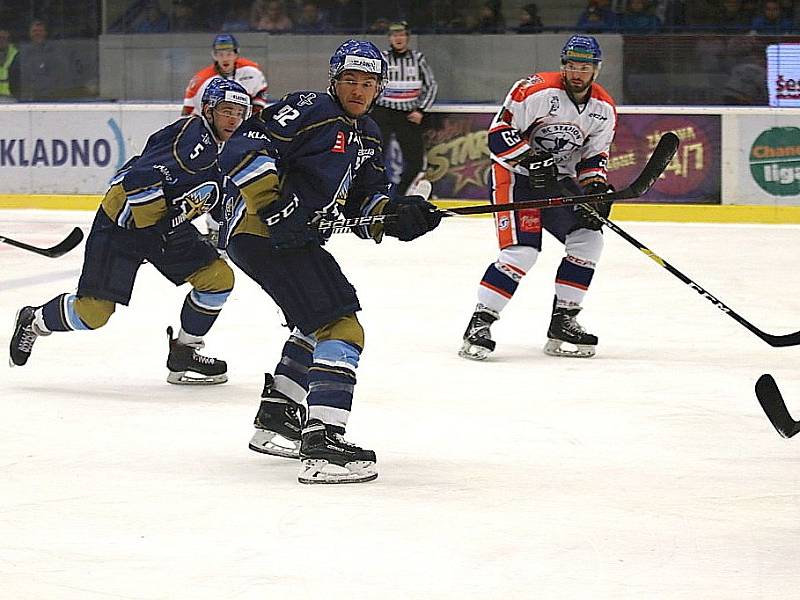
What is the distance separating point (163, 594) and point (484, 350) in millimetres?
2705

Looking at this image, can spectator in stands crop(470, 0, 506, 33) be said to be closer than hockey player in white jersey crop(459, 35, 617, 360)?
No

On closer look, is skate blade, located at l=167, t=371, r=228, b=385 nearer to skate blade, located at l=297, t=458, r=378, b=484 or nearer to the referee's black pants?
skate blade, located at l=297, t=458, r=378, b=484

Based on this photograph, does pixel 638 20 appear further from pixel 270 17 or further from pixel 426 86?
pixel 270 17

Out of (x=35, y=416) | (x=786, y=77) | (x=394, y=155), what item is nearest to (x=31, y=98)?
(x=394, y=155)

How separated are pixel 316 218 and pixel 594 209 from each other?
2.00 meters

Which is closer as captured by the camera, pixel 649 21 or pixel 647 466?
pixel 647 466

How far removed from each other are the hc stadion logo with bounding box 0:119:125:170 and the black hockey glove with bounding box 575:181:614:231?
5192 millimetres

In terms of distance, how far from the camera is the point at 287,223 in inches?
133

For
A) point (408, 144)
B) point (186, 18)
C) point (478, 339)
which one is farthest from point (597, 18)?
point (478, 339)

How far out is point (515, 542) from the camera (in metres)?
2.93

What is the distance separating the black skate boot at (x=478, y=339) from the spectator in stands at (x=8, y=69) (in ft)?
19.7

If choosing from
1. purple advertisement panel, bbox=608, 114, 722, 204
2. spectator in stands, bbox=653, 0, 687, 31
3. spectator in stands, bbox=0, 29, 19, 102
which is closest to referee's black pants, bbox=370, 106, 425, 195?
purple advertisement panel, bbox=608, 114, 722, 204

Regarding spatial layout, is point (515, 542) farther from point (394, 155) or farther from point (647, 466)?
point (394, 155)

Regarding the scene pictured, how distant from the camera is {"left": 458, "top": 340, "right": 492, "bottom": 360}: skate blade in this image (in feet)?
17.0
